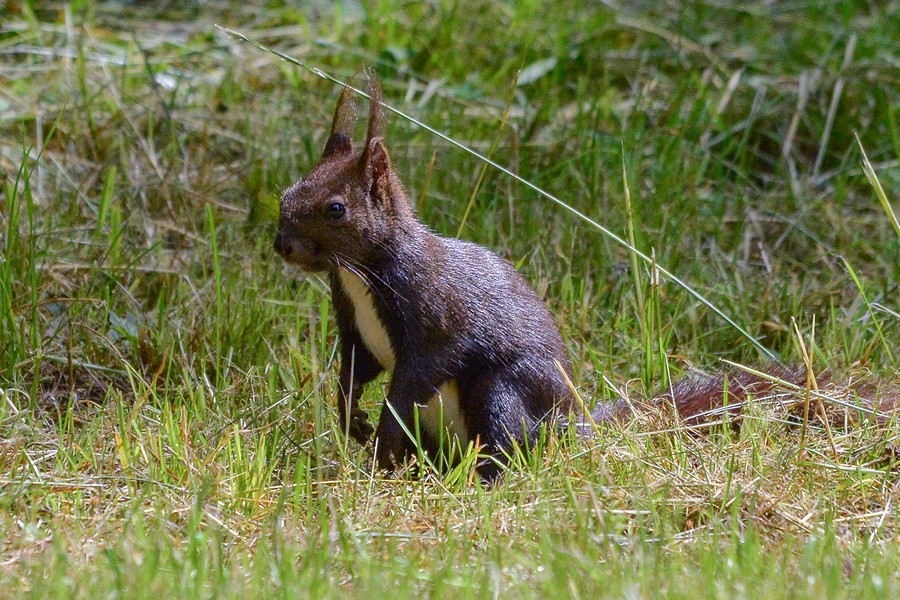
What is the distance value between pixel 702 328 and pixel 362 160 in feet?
5.24

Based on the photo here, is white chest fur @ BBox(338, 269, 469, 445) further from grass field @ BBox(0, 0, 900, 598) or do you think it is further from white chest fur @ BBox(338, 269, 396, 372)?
grass field @ BBox(0, 0, 900, 598)

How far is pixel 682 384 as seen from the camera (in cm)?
363

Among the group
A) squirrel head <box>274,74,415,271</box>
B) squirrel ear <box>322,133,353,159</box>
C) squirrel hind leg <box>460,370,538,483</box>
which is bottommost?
squirrel hind leg <box>460,370,538,483</box>

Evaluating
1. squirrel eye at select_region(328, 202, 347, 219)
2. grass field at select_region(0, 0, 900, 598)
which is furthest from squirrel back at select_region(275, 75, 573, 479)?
grass field at select_region(0, 0, 900, 598)

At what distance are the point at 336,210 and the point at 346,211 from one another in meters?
0.03

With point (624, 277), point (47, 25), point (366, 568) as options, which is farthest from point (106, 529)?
point (47, 25)

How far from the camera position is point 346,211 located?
3.28 meters

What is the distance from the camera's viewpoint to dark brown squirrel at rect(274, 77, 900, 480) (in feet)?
10.8

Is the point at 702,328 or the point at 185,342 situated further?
the point at 702,328

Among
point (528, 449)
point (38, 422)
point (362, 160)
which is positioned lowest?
point (38, 422)

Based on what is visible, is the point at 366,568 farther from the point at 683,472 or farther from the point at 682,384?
the point at 682,384

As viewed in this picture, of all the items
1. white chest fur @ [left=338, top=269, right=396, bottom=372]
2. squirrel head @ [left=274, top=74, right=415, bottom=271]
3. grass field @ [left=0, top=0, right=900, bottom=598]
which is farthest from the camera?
white chest fur @ [left=338, top=269, right=396, bottom=372]

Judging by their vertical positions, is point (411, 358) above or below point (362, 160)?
below

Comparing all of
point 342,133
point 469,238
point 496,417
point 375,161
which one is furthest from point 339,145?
point 469,238
